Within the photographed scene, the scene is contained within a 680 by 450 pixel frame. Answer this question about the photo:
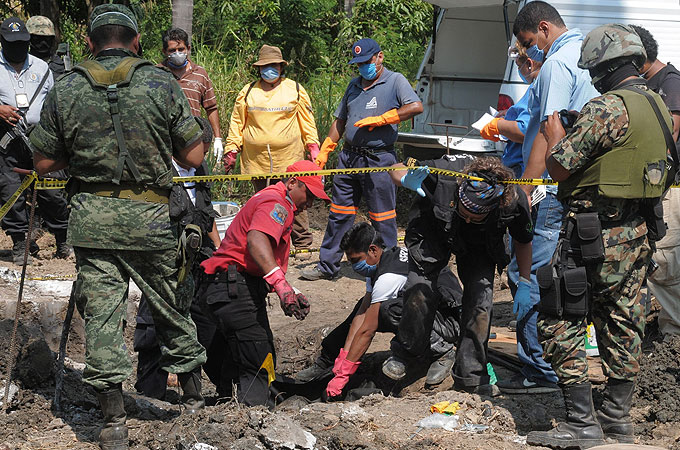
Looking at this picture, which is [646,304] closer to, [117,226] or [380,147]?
[117,226]

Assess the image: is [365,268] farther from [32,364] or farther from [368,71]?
[368,71]

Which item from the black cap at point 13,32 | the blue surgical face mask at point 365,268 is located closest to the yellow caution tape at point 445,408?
the blue surgical face mask at point 365,268

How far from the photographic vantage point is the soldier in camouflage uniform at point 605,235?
153 inches

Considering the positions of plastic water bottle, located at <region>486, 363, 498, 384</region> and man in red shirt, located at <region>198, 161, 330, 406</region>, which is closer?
man in red shirt, located at <region>198, 161, 330, 406</region>

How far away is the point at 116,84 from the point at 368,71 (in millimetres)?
4263

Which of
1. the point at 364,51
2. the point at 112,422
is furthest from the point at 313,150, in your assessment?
the point at 112,422

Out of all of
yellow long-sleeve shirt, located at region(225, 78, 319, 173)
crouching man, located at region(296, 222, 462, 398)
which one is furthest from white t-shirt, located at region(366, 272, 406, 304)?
yellow long-sleeve shirt, located at region(225, 78, 319, 173)

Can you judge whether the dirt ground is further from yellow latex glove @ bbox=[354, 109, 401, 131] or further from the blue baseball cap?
the blue baseball cap

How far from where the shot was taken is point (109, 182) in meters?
3.86

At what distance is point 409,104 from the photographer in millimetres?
7590

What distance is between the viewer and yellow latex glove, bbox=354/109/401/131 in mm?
7492

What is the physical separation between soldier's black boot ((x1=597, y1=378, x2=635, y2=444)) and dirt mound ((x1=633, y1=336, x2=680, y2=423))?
21.0 inches

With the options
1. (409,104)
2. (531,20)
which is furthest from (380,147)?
(531,20)

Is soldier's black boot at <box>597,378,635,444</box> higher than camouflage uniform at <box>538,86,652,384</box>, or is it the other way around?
Answer: camouflage uniform at <box>538,86,652,384</box>
